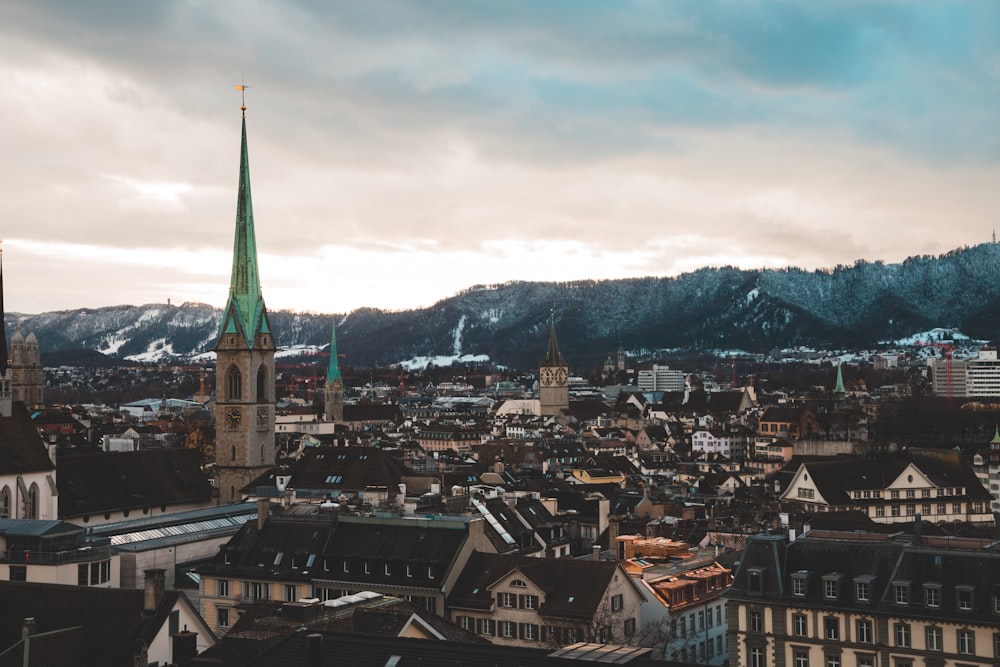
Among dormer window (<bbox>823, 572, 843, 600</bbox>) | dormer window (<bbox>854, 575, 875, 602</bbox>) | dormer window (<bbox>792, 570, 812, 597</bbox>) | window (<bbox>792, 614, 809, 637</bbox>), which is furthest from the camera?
dormer window (<bbox>792, 570, 812, 597</bbox>)

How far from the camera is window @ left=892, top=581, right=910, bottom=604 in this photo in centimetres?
4709

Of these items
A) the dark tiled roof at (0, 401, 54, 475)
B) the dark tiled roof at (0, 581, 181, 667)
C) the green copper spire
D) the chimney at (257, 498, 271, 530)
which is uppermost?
the green copper spire

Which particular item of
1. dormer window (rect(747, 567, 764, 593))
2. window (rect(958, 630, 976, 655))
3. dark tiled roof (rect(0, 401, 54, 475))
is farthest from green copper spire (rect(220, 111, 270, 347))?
window (rect(958, 630, 976, 655))

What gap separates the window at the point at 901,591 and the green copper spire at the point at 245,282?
5929cm

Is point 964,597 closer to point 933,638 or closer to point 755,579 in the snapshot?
point 933,638

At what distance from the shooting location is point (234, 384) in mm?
95750

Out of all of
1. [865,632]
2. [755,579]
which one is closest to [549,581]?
[755,579]

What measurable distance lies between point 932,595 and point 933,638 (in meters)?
1.56

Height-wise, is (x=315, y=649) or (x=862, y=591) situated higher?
(x=315, y=649)

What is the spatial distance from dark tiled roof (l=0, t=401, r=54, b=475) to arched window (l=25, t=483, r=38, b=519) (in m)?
1.10

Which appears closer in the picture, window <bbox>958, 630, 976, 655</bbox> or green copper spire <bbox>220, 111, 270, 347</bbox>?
window <bbox>958, 630, 976, 655</bbox>

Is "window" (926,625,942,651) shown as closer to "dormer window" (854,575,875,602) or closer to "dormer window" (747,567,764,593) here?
"dormer window" (854,575,875,602)

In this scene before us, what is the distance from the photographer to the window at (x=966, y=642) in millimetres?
45406

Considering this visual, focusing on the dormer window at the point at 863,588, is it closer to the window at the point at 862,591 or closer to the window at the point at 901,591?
the window at the point at 862,591
